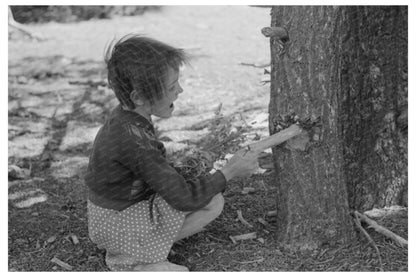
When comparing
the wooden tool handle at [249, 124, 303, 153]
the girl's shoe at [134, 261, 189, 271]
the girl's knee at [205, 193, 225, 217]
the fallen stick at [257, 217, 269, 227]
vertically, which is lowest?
the girl's shoe at [134, 261, 189, 271]

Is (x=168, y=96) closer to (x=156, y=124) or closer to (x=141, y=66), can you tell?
(x=141, y=66)

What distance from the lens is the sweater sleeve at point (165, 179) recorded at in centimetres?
282

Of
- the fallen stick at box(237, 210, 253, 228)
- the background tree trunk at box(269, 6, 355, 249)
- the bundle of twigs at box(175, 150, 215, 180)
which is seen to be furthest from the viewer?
the fallen stick at box(237, 210, 253, 228)

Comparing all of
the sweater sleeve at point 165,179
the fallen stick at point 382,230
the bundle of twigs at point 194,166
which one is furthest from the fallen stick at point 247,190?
the sweater sleeve at point 165,179

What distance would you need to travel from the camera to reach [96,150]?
115 inches

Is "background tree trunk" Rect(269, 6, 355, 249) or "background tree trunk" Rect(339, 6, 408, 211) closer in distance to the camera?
"background tree trunk" Rect(269, 6, 355, 249)

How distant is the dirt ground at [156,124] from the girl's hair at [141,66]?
81cm

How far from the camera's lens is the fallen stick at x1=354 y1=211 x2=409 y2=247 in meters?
3.05

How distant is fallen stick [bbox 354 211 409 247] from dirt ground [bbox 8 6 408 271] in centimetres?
4

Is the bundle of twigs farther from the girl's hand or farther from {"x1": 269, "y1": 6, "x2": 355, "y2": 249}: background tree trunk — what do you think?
{"x1": 269, "y1": 6, "x2": 355, "y2": 249}: background tree trunk

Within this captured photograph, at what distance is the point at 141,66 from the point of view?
2848 mm

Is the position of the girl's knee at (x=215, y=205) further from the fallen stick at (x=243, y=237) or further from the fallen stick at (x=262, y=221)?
the fallen stick at (x=262, y=221)

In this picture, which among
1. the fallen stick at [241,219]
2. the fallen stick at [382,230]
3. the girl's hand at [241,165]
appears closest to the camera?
the girl's hand at [241,165]

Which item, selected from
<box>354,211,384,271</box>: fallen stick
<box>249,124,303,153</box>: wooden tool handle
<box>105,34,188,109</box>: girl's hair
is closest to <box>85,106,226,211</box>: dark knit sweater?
<box>105,34,188,109</box>: girl's hair
